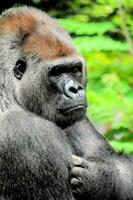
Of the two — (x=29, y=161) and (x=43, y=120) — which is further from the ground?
(x=43, y=120)

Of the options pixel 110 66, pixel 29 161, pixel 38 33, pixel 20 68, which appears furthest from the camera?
pixel 110 66

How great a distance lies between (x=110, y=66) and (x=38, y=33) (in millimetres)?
1672

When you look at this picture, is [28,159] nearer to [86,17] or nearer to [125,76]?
[125,76]

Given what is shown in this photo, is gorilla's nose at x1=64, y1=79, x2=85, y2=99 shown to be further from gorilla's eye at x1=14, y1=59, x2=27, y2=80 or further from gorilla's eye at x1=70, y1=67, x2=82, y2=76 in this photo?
gorilla's eye at x1=14, y1=59, x2=27, y2=80

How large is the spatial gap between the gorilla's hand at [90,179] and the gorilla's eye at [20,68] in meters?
0.78

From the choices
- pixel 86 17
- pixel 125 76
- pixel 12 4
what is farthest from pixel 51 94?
pixel 12 4

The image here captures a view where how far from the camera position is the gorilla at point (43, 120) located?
643 centimetres

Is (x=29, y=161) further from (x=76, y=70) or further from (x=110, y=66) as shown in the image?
(x=110, y=66)

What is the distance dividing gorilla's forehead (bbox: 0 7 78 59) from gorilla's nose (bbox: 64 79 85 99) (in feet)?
0.92

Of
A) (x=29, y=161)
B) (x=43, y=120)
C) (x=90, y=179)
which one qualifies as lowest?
(x=90, y=179)

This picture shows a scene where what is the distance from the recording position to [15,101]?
21.5ft

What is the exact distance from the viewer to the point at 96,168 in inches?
259

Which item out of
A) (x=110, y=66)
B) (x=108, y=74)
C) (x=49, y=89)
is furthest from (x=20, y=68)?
(x=110, y=66)

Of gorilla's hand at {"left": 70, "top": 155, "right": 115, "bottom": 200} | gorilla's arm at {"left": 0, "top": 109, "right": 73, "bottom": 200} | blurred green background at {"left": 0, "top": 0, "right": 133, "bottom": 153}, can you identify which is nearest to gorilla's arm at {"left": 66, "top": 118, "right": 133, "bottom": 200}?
gorilla's hand at {"left": 70, "top": 155, "right": 115, "bottom": 200}
